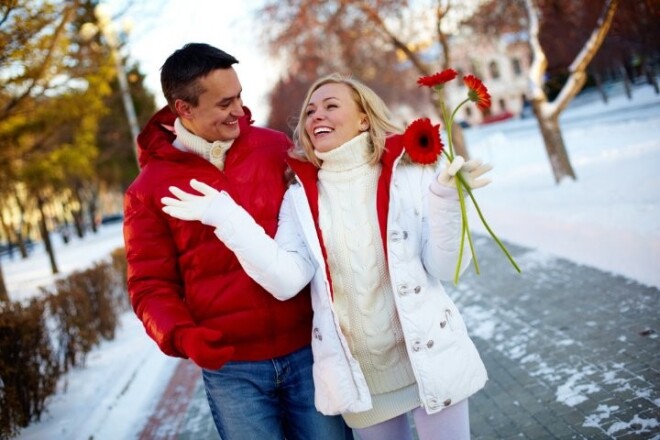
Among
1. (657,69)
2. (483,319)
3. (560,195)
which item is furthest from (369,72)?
(483,319)

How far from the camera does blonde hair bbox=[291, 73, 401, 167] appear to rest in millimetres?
2451

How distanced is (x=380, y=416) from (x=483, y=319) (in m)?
3.86

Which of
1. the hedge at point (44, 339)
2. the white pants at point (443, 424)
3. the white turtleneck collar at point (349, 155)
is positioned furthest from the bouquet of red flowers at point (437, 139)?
the hedge at point (44, 339)

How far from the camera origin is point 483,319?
5.93 m

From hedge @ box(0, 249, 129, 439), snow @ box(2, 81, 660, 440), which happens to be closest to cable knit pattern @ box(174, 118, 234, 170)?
snow @ box(2, 81, 660, 440)

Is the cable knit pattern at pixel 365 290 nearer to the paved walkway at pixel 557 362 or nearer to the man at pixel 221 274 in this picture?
the man at pixel 221 274

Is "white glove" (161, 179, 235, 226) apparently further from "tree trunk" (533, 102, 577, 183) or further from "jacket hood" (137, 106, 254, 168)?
"tree trunk" (533, 102, 577, 183)

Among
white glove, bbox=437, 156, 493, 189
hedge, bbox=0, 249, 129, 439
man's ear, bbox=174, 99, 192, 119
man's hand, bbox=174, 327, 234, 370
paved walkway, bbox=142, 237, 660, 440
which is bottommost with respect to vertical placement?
paved walkway, bbox=142, 237, 660, 440

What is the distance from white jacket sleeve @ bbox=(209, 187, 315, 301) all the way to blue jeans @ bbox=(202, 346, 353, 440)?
0.33 m

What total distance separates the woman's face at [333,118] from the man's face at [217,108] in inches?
12.3

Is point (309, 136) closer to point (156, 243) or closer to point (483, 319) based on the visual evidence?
point (156, 243)

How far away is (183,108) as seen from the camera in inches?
97.9

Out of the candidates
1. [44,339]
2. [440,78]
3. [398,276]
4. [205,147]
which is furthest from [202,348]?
[44,339]

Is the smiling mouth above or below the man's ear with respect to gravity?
below
